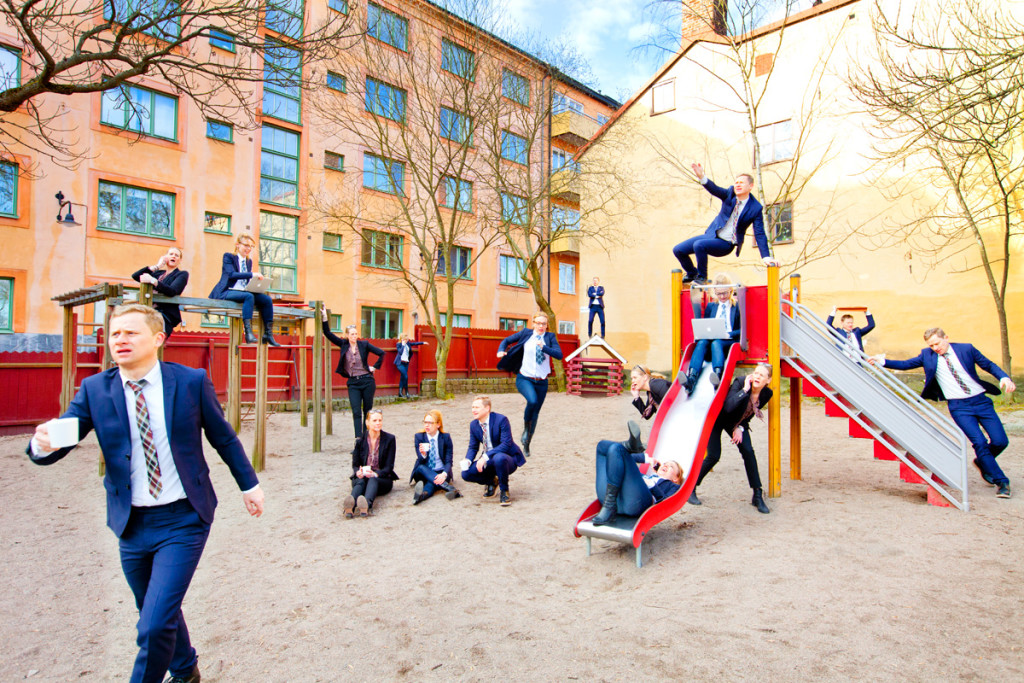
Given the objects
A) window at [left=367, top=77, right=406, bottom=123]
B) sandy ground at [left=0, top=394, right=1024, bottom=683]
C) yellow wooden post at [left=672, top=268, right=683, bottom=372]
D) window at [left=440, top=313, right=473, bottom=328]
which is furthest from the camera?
window at [left=440, top=313, right=473, bottom=328]

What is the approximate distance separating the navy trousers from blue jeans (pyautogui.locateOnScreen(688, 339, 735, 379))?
5.61m

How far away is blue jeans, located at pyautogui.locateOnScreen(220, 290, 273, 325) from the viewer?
900cm

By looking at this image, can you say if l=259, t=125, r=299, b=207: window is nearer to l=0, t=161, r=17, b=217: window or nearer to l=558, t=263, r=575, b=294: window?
l=0, t=161, r=17, b=217: window

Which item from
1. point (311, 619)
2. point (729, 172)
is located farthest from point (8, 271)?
point (729, 172)

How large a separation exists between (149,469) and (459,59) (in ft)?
64.3

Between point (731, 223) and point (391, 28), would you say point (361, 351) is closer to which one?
point (731, 223)

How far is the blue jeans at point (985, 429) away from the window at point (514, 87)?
54.8 ft

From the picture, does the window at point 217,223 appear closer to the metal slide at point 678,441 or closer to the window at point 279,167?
the window at point 279,167

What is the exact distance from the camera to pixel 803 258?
779 inches

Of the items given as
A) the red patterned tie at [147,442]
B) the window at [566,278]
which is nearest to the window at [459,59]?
the window at [566,278]

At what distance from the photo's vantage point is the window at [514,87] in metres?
20.8

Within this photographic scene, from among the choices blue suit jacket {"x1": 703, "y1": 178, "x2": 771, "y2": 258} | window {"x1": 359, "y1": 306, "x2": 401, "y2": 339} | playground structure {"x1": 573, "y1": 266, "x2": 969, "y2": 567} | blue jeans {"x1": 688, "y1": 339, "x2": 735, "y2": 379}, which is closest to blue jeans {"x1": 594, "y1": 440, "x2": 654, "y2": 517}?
playground structure {"x1": 573, "y1": 266, "x2": 969, "y2": 567}

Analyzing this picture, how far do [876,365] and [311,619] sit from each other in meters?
7.02

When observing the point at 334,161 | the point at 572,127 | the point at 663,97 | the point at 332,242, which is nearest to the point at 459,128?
the point at 334,161
